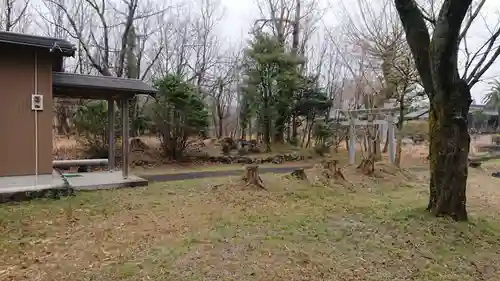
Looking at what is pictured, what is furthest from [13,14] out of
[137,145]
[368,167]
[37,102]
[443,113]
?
[443,113]

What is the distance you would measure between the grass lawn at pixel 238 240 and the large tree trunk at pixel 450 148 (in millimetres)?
320

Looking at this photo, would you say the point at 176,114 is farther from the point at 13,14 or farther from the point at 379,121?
the point at 13,14

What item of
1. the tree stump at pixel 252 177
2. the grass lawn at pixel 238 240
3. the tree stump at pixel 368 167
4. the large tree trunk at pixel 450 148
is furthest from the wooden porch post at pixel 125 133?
the large tree trunk at pixel 450 148

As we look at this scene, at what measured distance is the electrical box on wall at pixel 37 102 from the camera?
21.7ft

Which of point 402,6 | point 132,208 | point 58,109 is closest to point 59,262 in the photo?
point 132,208

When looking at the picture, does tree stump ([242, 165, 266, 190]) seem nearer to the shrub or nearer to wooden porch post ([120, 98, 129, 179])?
wooden porch post ([120, 98, 129, 179])

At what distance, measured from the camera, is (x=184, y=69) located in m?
19.8

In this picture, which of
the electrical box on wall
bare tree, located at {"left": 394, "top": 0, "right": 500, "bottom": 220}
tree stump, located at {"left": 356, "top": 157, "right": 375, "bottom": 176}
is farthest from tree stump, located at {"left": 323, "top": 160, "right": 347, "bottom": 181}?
the electrical box on wall

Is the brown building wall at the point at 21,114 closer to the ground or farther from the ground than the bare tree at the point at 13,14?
closer to the ground

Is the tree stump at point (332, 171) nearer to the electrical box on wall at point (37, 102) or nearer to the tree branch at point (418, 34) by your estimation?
the tree branch at point (418, 34)

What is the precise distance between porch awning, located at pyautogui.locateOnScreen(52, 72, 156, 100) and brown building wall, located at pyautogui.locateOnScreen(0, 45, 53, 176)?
851mm

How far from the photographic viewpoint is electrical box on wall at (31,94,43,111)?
6609mm

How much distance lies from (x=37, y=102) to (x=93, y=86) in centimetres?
136

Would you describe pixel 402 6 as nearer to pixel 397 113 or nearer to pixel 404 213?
pixel 404 213
